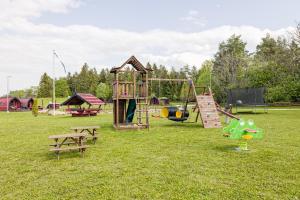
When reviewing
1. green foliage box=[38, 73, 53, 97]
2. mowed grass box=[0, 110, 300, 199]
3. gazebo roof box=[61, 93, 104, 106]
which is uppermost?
green foliage box=[38, 73, 53, 97]

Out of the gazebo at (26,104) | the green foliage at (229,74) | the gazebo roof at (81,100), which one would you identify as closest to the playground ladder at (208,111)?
the gazebo roof at (81,100)

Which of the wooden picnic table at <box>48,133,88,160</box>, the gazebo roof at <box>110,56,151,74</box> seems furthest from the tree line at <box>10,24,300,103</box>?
the wooden picnic table at <box>48,133,88,160</box>

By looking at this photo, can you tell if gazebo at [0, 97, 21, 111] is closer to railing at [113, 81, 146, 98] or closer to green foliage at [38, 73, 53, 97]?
green foliage at [38, 73, 53, 97]

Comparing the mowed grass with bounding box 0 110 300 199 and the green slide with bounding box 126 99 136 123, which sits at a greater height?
the green slide with bounding box 126 99 136 123

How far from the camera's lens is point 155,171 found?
18.7 ft

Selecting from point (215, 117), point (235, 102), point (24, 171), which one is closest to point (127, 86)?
point (215, 117)

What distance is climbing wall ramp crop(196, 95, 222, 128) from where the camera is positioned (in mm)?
13430

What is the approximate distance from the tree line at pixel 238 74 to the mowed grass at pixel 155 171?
6.63 metres

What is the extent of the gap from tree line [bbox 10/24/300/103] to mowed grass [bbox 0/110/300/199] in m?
6.63

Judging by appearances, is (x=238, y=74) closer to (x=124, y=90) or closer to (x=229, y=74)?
(x=229, y=74)

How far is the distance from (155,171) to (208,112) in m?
8.80

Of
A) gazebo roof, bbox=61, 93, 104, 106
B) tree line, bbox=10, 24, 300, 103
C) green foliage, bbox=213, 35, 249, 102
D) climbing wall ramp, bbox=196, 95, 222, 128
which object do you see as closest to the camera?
climbing wall ramp, bbox=196, 95, 222, 128

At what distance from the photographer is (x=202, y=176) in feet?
17.4

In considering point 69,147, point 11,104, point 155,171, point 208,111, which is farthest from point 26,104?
point 155,171
